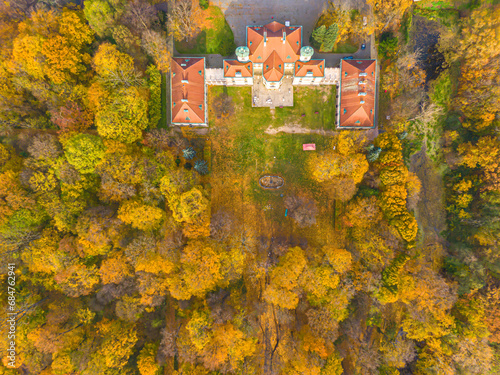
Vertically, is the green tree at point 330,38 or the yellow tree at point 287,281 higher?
the green tree at point 330,38

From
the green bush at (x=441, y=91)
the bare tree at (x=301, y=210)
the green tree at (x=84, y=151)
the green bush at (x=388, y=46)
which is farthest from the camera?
the green bush at (x=441, y=91)

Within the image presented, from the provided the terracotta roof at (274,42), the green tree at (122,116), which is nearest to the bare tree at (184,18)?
the terracotta roof at (274,42)

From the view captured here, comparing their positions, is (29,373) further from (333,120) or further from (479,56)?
(479,56)

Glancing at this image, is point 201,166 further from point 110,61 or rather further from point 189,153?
point 110,61

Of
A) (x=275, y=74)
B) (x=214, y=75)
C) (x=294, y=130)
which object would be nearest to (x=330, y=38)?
(x=275, y=74)

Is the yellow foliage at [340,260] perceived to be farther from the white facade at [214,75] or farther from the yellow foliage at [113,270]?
the white facade at [214,75]

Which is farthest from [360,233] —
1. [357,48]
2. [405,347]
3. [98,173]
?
[98,173]
